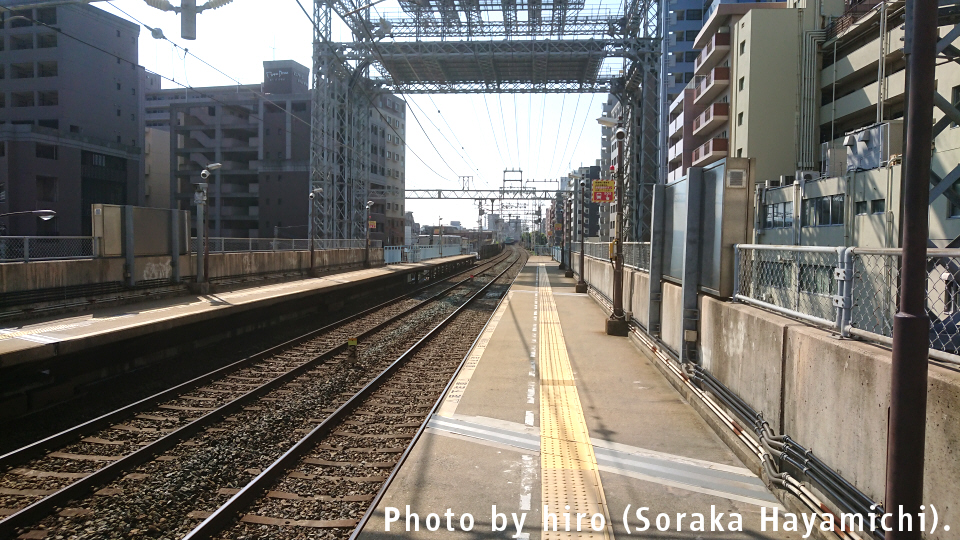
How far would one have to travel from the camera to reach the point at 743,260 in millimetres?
6816

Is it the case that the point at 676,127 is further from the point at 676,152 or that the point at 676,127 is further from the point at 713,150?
the point at 713,150

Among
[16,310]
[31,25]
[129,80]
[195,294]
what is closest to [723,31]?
[195,294]

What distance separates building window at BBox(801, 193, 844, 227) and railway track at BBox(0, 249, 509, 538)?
2519cm

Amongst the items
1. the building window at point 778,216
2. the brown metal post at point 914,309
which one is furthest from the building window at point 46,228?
the brown metal post at point 914,309

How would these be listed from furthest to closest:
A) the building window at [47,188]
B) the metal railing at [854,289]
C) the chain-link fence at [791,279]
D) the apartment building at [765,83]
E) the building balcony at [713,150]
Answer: the building window at [47,188], the building balcony at [713,150], the apartment building at [765,83], the chain-link fence at [791,279], the metal railing at [854,289]

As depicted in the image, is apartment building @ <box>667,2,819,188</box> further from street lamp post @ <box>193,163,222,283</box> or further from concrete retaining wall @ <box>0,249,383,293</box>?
street lamp post @ <box>193,163,222,283</box>

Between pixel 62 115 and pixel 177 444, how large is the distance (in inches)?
1982

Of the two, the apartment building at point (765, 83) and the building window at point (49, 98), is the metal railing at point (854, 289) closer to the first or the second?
the apartment building at point (765, 83)

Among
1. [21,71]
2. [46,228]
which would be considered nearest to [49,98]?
[21,71]

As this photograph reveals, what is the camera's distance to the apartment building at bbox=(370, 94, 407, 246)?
70312 mm

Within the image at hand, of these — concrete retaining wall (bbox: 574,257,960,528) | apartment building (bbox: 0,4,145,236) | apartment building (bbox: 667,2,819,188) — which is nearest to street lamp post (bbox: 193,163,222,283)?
concrete retaining wall (bbox: 574,257,960,528)

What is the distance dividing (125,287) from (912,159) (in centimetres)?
1514

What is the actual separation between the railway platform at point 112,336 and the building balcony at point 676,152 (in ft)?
130

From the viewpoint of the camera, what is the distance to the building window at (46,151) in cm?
4347
